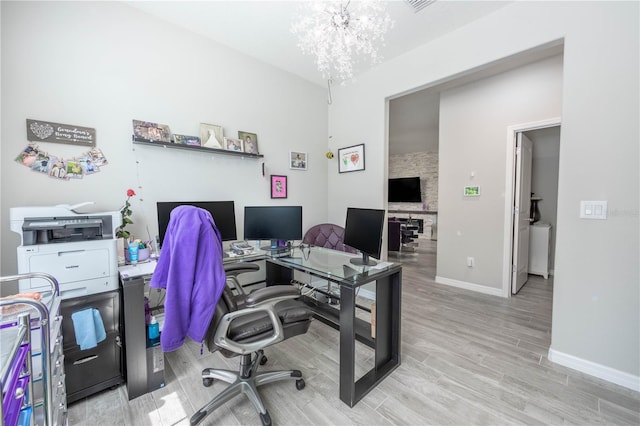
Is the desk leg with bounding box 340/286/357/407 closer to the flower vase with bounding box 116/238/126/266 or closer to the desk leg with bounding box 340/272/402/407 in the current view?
the desk leg with bounding box 340/272/402/407

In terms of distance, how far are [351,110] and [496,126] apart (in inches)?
76.6

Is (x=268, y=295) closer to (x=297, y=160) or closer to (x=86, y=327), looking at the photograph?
(x=86, y=327)

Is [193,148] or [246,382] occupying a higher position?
[193,148]

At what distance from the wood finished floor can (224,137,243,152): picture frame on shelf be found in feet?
6.51

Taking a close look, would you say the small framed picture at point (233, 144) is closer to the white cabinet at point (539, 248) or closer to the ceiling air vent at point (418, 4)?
the ceiling air vent at point (418, 4)

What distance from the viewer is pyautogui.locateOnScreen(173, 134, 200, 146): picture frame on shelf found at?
7.97 feet

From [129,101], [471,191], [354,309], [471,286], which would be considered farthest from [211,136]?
[471,286]

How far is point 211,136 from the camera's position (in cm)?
267

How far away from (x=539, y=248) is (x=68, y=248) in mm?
5810

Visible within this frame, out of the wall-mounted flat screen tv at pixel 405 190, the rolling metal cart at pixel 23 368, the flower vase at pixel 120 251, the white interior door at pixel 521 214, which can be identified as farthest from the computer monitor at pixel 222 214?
the wall-mounted flat screen tv at pixel 405 190

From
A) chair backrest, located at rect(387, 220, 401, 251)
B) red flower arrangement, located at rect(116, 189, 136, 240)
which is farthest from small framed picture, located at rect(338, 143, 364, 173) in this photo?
red flower arrangement, located at rect(116, 189, 136, 240)

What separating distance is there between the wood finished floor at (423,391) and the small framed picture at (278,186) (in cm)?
169

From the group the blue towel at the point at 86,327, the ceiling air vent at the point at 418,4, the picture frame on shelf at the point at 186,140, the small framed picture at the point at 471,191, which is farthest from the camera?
the small framed picture at the point at 471,191

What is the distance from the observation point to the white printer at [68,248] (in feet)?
4.81
